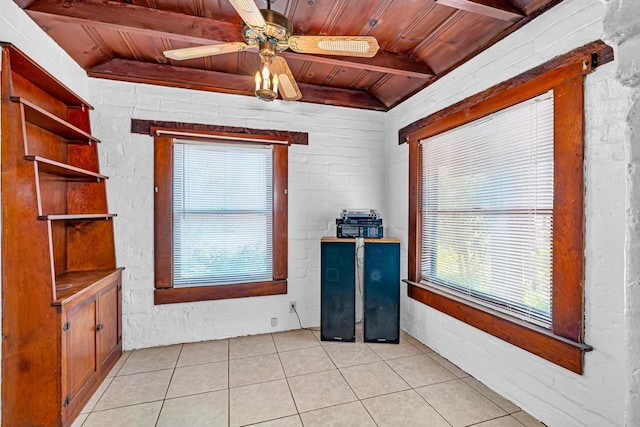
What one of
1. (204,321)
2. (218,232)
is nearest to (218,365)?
(204,321)

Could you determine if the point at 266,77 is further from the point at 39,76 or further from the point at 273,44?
the point at 39,76

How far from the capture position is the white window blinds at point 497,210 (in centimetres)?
190

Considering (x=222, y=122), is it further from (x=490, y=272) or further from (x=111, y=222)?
(x=490, y=272)

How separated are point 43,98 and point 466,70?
10.1ft

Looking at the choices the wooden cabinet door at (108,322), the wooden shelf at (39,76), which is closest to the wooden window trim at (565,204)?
the wooden cabinet door at (108,322)

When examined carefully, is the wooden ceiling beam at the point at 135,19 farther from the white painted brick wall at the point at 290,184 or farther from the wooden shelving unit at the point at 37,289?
the white painted brick wall at the point at 290,184

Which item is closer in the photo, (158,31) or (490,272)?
(158,31)

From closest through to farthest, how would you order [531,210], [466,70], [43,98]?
[531,210] < [43,98] < [466,70]

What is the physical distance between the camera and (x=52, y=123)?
207cm

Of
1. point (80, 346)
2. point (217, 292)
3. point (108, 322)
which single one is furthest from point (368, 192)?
point (80, 346)

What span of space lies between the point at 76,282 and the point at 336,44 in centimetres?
231

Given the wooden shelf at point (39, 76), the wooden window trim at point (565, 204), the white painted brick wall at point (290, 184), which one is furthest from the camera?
the white painted brick wall at point (290, 184)

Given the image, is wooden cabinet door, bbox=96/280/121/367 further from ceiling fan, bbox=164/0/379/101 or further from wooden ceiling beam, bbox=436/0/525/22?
wooden ceiling beam, bbox=436/0/525/22

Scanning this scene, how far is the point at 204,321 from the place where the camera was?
302 cm
